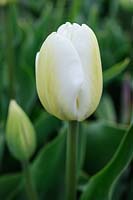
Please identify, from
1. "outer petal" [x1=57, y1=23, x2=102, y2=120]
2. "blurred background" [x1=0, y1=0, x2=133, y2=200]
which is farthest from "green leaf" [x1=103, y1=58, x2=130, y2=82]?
"outer petal" [x1=57, y1=23, x2=102, y2=120]

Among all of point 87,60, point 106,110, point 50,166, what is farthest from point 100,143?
point 87,60

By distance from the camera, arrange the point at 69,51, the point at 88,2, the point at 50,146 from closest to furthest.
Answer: the point at 69,51 < the point at 50,146 < the point at 88,2

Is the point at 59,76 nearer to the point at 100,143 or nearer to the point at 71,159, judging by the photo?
the point at 71,159

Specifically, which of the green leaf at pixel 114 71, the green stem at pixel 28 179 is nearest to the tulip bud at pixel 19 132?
the green stem at pixel 28 179

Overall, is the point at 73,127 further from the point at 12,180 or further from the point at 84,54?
the point at 12,180

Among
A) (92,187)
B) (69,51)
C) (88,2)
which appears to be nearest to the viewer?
(69,51)

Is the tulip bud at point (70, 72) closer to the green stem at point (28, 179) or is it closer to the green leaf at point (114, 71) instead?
the green stem at point (28, 179)

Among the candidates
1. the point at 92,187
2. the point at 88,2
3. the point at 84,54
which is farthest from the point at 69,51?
the point at 88,2
